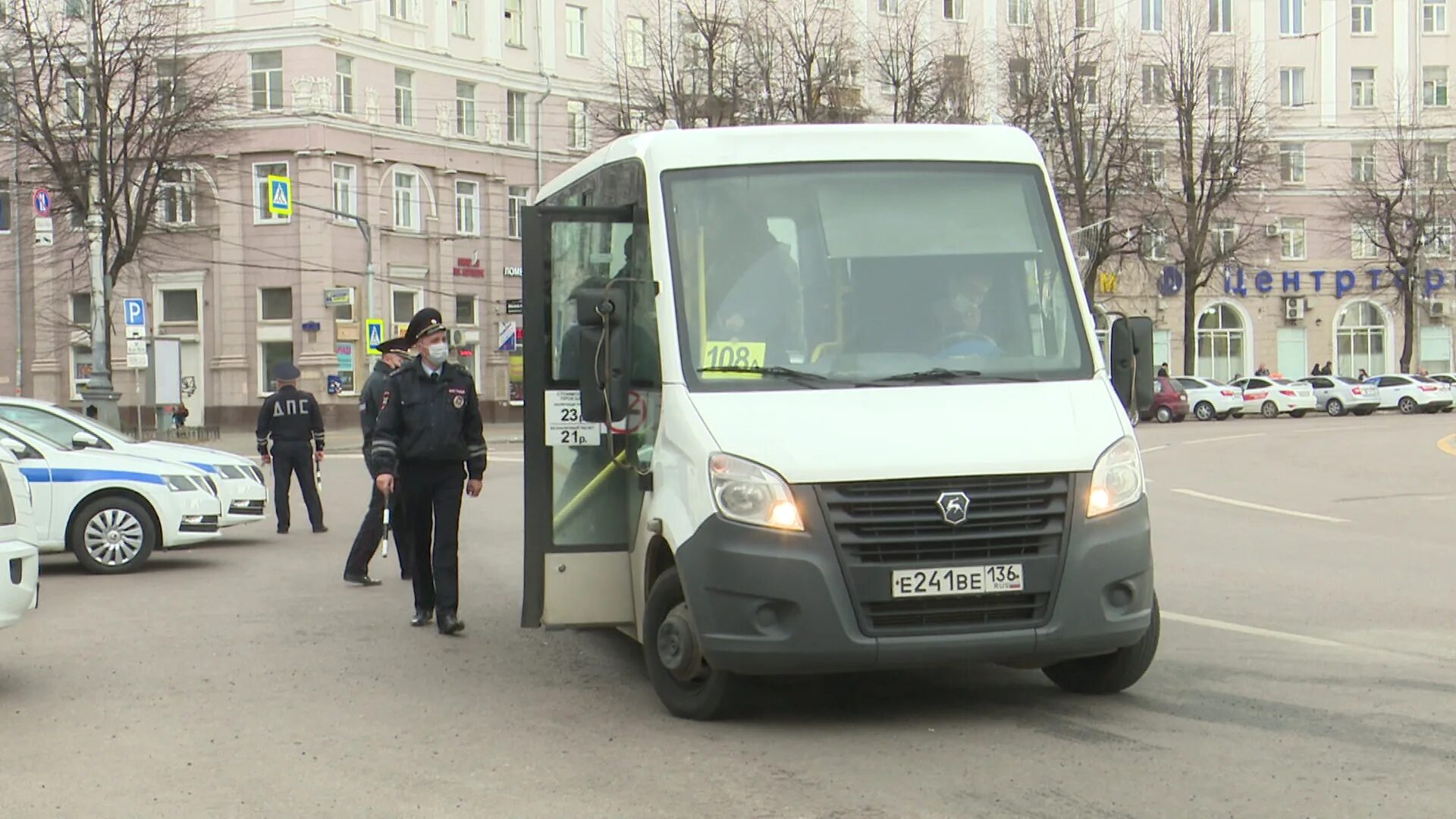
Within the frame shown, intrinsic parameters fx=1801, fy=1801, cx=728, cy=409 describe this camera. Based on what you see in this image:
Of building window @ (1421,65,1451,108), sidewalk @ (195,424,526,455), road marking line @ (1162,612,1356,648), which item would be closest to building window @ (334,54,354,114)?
sidewalk @ (195,424,526,455)

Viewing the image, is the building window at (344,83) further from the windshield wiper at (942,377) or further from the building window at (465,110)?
the windshield wiper at (942,377)

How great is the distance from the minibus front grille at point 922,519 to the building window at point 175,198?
39596mm

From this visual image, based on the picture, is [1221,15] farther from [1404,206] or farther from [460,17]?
[460,17]

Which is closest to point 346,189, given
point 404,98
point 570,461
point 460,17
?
point 404,98

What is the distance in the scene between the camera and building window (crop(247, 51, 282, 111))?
51.9 meters

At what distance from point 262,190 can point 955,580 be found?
1888 inches

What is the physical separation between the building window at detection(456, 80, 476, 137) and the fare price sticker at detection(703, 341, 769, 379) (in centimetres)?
5059

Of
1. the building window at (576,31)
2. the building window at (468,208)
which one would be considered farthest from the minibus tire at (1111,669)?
the building window at (576,31)

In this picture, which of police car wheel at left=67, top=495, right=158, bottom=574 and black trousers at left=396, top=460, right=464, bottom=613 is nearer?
black trousers at left=396, top=460, right=464, bottom=613

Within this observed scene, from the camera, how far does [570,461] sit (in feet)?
28.1

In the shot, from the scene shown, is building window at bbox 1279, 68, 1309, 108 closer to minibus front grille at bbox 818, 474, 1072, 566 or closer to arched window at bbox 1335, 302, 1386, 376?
arched window at bbox 1335, 302, 1386, 376

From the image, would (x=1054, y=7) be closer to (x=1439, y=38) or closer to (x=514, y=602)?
(x=1439, y=38)

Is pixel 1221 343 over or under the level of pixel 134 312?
under

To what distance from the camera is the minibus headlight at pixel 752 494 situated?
22.5 ft
